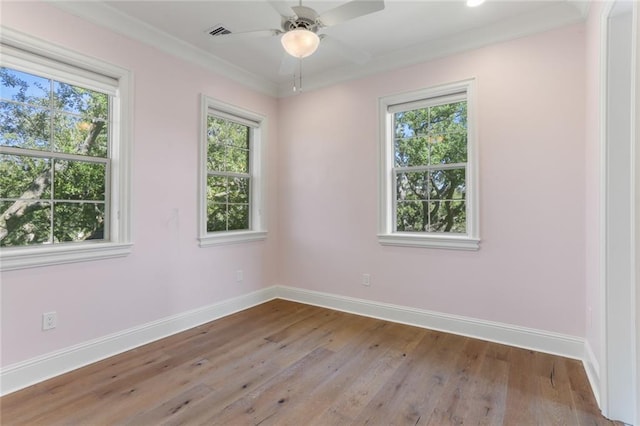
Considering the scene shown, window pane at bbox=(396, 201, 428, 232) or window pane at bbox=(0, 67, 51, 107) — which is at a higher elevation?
window pane at bbox=(0, 67, 51, 107)

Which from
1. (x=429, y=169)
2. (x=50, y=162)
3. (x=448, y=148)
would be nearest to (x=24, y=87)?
(x=50, y=162)

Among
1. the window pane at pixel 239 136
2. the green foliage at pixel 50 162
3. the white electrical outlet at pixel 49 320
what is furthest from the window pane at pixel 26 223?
the window pane at pixel 239 136

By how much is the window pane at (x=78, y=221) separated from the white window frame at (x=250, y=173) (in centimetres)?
89

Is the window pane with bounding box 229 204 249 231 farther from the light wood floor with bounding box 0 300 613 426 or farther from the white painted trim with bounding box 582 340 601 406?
the white painted trim with bounding box 582 340 601 406

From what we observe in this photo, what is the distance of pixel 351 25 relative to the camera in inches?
112

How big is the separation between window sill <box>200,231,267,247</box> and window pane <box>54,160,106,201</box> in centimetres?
104

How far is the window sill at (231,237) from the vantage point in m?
3.41

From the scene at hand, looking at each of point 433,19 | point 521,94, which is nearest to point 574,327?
point 521,94

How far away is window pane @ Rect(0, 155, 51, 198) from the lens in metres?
2.19

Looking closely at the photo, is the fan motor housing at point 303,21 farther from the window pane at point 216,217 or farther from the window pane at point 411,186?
the window pane at point 216,217

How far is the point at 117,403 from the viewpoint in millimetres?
1972

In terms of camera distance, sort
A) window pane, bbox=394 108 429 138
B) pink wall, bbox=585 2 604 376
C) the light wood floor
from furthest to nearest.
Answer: window pane, bbox=394 108 429 138 < pink wall, bbox=585 2 604 376 < the light wood floor

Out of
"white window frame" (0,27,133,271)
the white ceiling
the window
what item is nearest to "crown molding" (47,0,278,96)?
the white ceiling

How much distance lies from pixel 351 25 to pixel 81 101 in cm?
237
